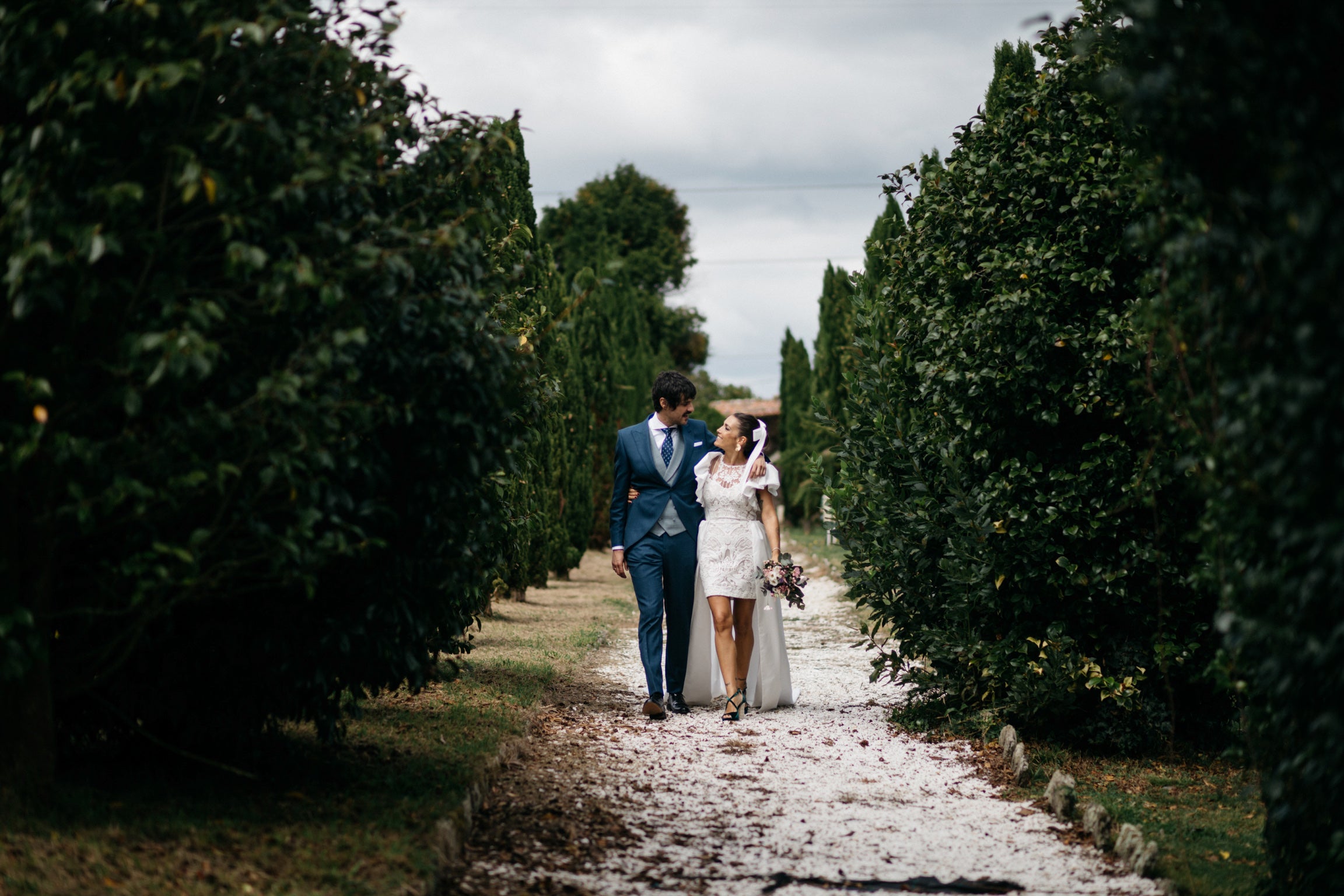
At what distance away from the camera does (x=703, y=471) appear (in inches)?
321

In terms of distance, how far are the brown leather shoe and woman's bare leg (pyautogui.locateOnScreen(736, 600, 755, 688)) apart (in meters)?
0.63

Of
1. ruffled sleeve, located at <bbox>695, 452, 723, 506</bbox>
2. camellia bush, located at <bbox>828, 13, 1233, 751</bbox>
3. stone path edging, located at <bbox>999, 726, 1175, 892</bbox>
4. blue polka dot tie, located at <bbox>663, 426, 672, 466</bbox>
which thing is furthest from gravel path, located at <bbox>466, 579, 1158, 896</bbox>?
blue polka dot tie, located at <bbox>663, 426, 672, 466</bbox>

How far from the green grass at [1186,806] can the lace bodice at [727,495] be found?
2.39 meters

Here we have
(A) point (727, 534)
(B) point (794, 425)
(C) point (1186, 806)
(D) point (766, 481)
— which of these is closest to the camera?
(C) point (1186, 806)

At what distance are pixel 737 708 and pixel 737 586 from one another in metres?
0.82

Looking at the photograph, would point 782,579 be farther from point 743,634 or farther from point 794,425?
point 794,425

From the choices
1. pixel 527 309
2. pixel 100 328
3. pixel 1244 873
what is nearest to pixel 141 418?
pixel 100 328

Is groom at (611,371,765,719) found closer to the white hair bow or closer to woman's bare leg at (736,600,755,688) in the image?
the white hair bow

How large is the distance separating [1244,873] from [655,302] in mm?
47507


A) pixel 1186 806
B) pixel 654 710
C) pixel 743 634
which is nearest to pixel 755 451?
pixel 743 634

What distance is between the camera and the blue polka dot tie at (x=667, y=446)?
8125 millimetres

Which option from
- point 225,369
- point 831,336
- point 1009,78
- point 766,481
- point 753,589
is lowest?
point 753,589

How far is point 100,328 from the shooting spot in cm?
396

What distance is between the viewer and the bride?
26.0 ft
